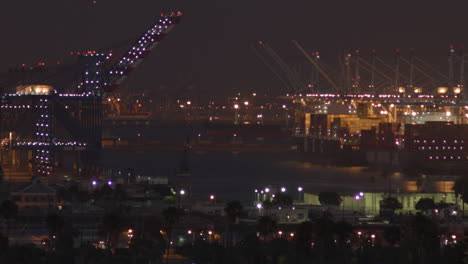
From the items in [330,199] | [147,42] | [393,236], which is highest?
[147,42]

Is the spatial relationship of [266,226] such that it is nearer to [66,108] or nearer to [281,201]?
[281,201]

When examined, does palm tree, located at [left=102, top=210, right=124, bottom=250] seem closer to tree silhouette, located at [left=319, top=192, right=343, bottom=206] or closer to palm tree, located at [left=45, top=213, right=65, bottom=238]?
palm tree, located at [left=45, top=213, right=65, bottom=238]

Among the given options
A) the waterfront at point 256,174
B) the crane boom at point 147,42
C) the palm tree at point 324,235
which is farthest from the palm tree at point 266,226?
the crane boom at point 147,42

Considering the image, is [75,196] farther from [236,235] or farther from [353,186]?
[353,186]

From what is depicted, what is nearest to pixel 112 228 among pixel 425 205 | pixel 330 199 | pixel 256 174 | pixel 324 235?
pixel 324 235

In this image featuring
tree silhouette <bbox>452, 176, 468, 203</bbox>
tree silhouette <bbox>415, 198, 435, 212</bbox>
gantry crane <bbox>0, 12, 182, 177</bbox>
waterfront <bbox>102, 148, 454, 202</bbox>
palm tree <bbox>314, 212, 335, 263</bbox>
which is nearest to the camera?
palm tree <bbox>314, 212, 335, 263</bbox>

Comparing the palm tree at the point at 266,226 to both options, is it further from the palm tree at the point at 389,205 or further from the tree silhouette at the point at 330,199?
the tree silhouette at the point at 330,199

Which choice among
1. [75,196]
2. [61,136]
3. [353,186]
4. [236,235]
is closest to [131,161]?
[61,136]

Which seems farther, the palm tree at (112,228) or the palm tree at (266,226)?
the palm tree at (266,226)

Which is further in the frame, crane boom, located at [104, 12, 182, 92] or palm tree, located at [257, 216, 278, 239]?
crane boom, located at [104, 12, 182, 92]

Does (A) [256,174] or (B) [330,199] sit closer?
(B) [330,199]

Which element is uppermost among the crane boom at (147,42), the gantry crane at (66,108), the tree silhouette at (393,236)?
the crane boom at (147,42)

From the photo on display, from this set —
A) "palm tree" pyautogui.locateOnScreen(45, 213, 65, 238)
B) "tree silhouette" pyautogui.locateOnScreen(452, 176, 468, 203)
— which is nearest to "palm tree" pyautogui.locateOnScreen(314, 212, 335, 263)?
"palm tree" pyautogui.locateOnScreen(45, 213, 65, 238)
